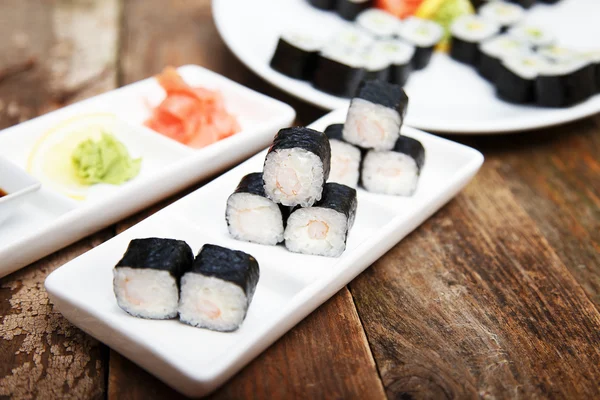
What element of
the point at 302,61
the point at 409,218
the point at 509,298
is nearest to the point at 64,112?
the point at 302,61

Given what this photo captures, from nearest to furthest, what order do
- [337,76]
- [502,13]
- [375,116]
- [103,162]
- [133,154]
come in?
[375,116], [103,162], [133,154], [337,76], [502,13]

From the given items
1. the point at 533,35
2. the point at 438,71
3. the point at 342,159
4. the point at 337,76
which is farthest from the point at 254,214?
the point at 533,35

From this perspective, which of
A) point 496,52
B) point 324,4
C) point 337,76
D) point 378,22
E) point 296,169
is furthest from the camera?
point 324,4

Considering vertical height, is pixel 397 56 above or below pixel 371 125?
below

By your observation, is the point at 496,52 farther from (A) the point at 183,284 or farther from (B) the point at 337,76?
(A) the point at 183,284

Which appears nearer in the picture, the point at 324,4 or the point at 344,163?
the point at 344,163

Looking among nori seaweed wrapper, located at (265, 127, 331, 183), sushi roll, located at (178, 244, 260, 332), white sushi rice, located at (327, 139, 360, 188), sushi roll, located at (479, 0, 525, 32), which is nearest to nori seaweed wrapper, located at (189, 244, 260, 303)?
sushi roll, located at (178, 244, 260, 332)

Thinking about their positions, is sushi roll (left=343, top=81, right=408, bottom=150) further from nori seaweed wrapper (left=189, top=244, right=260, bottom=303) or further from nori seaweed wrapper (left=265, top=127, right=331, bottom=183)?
nori seaweed wrapper (left=189, top=244, right=260, bottom=303)

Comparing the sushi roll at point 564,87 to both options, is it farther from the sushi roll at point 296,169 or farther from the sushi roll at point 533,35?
the sushi roll at point 296,169
